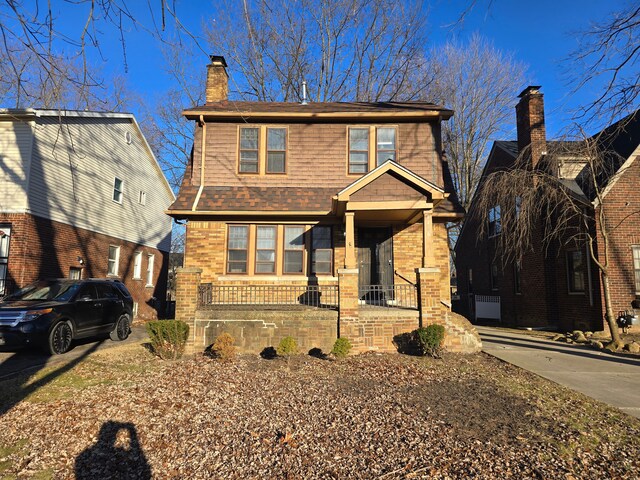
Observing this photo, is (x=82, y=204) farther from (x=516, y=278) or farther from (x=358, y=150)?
(x=516, y=278)

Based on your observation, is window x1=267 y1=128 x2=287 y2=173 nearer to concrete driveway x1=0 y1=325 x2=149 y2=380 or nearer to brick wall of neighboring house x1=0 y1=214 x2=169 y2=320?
concrete driveway x1=0 y1=325 x2=149 y2=380

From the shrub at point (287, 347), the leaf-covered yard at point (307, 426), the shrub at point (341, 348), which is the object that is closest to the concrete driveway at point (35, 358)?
the leaf-covered yard at point (307, 426)

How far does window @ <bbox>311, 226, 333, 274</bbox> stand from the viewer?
1138 cm

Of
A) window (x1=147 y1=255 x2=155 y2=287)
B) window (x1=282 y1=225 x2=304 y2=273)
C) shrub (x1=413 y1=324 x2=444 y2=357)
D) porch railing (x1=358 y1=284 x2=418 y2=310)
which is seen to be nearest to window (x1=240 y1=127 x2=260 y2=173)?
window (x1=282 y1=225 x2=304 y2=273)

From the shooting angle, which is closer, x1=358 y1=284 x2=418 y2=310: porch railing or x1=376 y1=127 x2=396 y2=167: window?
x1=358 y1=284 x2=418 y2=310: porch railing

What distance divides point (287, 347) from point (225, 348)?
4.21ft

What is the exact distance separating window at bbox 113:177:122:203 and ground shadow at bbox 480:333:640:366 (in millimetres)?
15905

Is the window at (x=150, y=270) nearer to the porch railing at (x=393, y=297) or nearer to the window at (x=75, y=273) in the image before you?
the window at (x=75, y=273)

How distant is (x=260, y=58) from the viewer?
74.8 feet

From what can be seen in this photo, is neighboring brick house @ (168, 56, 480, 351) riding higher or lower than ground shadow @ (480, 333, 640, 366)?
higher

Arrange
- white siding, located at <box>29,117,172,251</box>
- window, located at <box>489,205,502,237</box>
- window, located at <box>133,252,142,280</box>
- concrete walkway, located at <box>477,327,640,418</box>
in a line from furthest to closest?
window, located at <box>133,252,142,280</box> < window, located at <box>489,205,502,237</box> < white siding, located at <box>29,117,172,251</box> < concrete walkway, located at <box>477,327,640,418</box>

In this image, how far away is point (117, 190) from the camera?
17375 mm

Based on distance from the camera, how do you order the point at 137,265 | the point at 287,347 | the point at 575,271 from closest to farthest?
the point at 287,347, the point at 575,271, the point at 137,265

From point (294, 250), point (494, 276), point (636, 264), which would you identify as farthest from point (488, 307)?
point (294, 250)
